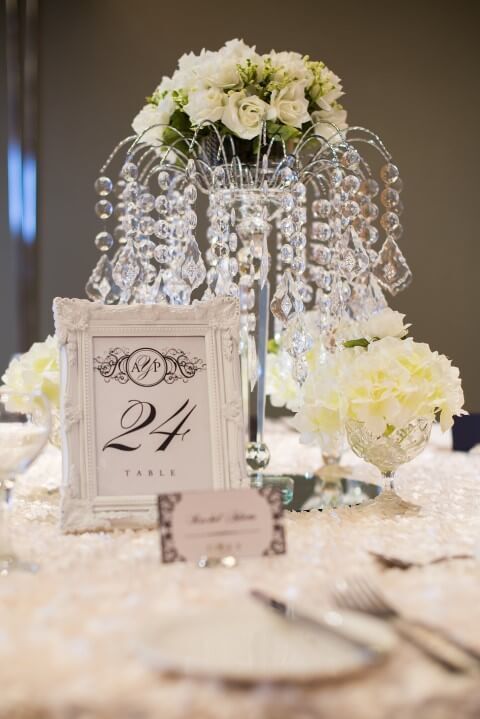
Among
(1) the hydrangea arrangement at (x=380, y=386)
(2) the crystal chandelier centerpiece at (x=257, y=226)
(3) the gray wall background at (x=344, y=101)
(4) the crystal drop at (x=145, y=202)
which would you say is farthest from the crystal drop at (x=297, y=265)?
(3) the gray wall background at (x=344, y=101)

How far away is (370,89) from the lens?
4.16m

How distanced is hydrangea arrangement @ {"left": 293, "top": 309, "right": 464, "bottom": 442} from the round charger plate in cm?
50

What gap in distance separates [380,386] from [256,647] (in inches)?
24.1

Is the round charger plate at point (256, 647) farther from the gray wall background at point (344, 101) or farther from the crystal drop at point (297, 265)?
the gray wall background at point (344, 101)

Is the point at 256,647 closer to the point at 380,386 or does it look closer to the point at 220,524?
the point at 220,524

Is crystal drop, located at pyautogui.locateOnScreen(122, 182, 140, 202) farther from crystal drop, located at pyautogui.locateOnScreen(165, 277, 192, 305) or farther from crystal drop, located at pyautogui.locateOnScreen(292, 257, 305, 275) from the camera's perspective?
crystal drop, located at pyautogui.locateOnScreen(292, 257, 305, 275)

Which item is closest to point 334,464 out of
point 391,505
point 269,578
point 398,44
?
point 391,505

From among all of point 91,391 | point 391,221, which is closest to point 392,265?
point 391,221

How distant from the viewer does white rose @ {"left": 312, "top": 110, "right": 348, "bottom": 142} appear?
156cm

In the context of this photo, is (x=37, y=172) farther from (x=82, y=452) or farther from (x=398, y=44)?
(x=82, y=452)

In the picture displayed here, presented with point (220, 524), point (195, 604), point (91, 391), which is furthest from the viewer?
point (91, 391)

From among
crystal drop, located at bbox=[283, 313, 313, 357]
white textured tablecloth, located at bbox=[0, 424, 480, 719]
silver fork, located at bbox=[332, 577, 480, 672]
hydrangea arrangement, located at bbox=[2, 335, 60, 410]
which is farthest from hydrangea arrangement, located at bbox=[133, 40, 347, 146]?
silver fork, located at bbox=[332, 577, 480, 672]

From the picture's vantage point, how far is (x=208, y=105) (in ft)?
4.73

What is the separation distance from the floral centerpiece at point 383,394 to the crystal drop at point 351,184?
0.86ft
